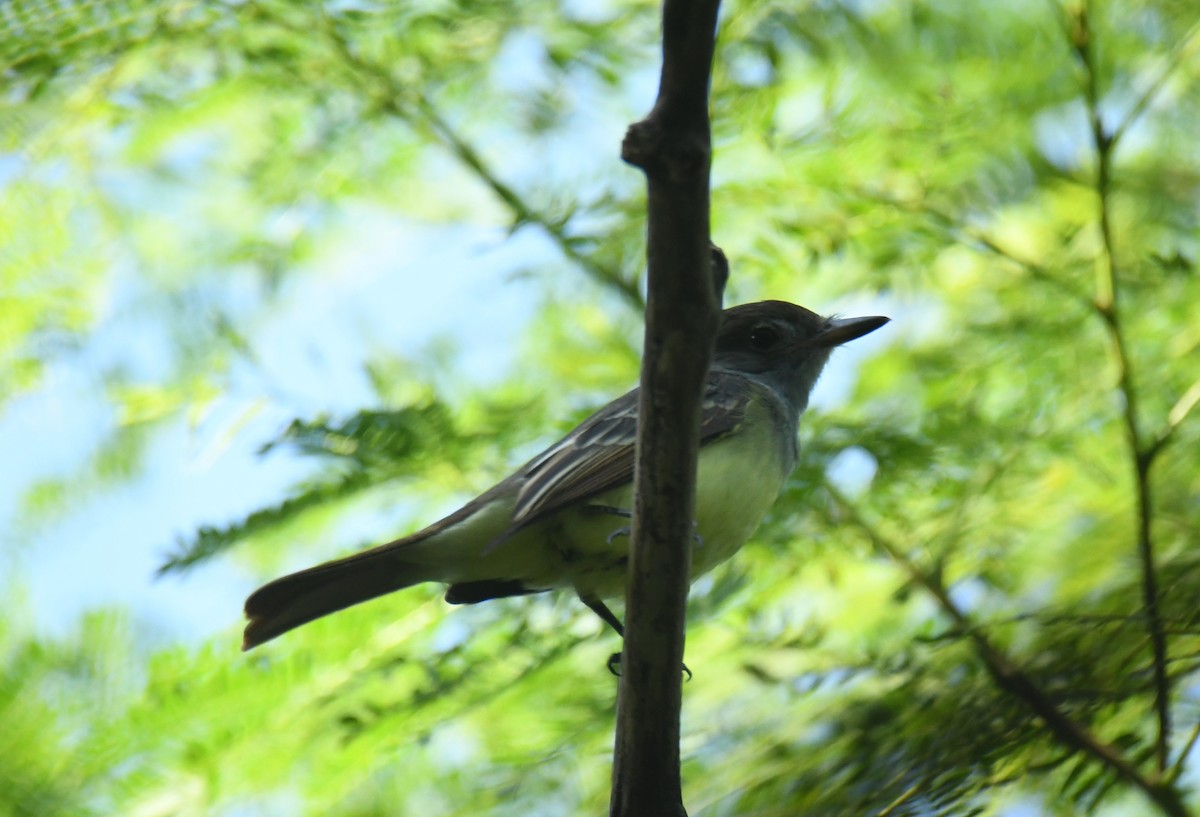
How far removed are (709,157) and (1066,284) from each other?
83.1 inches

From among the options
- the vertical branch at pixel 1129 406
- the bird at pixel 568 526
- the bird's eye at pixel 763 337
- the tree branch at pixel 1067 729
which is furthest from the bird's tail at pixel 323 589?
the vertical branch at pixel 1129 406

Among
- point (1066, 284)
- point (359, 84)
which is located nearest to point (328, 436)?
point (359, 84)

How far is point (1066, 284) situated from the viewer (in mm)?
3855

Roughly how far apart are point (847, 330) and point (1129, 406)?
1.35 meters

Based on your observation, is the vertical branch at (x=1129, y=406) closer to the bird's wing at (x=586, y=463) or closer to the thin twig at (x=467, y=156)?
the bird's wing at (x=586, y=463)

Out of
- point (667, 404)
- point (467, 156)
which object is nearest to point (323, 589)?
point (467, 156)

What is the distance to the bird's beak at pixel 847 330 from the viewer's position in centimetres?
445

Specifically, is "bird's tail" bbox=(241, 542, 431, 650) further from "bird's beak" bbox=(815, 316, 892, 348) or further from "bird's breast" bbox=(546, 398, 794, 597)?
"bird's beak" bbox=(815, 316, 892, 348)

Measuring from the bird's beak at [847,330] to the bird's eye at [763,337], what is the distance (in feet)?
0.66

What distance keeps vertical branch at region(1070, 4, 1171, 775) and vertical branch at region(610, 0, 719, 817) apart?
95 centimetres

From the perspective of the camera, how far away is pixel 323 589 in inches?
161

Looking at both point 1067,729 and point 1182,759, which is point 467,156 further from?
point 1182,759

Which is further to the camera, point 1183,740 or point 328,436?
point 328,436

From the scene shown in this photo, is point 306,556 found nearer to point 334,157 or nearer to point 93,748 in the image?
point 334,157
